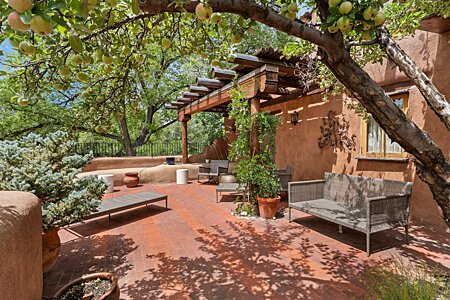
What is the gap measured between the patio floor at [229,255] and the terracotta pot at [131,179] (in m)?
3.28

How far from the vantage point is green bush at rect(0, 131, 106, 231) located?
2477 millimetres

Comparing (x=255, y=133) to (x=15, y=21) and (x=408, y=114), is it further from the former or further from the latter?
(x=15, y=21)

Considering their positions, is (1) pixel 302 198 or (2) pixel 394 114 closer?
(2) pixel 394 114

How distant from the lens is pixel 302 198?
14.7 ft

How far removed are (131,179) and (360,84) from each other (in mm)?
8069

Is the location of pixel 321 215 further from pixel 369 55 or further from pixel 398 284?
pixel 369 55

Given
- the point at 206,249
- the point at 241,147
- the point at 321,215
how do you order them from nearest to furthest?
1. the point at 206,249
2. the point at 321,215
3. the point at 241,147

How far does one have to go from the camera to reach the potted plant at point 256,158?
4.77 metres

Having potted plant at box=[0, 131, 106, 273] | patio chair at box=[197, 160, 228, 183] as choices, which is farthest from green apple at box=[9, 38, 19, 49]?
patio chair at box=[197, 160, 228, 183]

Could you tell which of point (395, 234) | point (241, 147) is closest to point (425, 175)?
point (395, 234)

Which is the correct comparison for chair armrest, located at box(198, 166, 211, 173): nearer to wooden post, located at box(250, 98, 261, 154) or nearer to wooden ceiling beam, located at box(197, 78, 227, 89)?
wooden ceiling beam, located at box(197, 78, 227, 89)

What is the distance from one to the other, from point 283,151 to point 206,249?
4.91 m

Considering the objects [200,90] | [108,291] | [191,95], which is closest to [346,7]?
[108,291]

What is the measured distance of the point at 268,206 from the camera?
471 centimetres
